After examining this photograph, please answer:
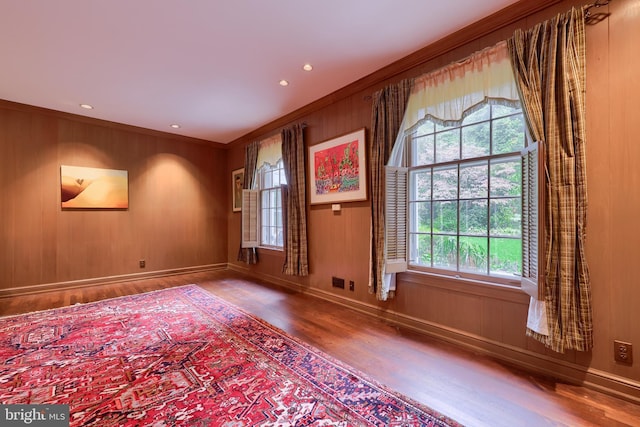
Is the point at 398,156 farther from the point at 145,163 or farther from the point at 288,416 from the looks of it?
the point at 145,163

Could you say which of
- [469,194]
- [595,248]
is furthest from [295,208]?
[595,248]

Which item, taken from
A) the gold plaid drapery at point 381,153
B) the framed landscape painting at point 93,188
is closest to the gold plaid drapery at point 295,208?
the gold plaid drapery at point 381,153

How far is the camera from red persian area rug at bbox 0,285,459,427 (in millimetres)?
1600

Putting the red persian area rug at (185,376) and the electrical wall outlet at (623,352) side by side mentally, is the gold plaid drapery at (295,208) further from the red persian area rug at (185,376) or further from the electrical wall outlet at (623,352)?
the electrical wall outlet at (623,352)

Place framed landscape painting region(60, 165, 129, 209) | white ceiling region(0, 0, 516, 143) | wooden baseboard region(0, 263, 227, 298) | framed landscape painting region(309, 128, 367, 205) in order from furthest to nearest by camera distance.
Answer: framed landscape painting region(60, 165, 129, 209) < wooden baseboard region(0, 263, 227, 298) < framed landscape painting region(309, 128, 367, 205) < white ceiling region(0, 0, 516, 143)

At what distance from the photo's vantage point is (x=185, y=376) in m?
1.99

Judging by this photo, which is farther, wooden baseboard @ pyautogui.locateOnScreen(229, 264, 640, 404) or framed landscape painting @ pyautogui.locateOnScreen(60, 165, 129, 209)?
framed landscape painting @ pyautogui.locateOnScreen(60, 165, 129, 209)

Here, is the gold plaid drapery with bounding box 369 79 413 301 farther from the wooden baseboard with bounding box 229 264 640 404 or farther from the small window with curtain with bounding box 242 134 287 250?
the small window with curtain with bounding box 242 134 287 250

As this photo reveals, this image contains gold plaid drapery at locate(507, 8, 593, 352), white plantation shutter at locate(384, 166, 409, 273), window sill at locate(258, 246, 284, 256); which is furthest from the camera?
window sill at locate(258, 246, 284, 256)

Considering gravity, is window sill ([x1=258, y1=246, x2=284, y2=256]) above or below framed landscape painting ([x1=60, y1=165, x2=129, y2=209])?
below

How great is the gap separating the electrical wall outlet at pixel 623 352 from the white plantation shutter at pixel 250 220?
178 inches

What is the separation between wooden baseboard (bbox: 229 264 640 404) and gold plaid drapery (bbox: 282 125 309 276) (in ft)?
3.91

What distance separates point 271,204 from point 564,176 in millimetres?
4147

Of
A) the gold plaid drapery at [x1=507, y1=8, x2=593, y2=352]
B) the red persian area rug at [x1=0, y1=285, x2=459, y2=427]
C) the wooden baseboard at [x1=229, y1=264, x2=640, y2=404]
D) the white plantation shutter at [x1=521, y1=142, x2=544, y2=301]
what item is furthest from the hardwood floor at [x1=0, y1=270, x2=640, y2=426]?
the white plantation shutter at [x1=521, y1=142, x2=544, y2=301]
